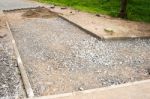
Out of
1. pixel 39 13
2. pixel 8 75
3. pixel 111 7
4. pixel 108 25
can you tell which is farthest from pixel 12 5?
pixel 8 75

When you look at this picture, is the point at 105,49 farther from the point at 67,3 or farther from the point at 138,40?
the point at 67,3

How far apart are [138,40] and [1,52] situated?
502cm

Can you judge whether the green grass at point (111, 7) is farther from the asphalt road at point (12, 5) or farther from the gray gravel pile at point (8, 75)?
the gray gravel pile at point (8, 75)

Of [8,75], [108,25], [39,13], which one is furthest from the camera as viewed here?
[39,13]

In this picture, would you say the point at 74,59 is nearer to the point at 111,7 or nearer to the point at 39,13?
the point at 39,13

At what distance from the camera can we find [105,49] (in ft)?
32.8

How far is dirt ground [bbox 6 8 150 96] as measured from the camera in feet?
24.7

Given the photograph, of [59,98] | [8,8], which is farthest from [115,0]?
[59,98]

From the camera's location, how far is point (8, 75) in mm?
7820

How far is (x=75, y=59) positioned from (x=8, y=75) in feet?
7.25

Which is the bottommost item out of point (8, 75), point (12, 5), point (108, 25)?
point (8, 75)

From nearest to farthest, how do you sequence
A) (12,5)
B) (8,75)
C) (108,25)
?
(8,75) → (108,25) → (12,5)

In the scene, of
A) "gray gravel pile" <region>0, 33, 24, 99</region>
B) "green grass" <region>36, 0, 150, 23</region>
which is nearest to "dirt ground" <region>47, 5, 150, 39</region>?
"green grass" <region>36, 0, 150, 23</region>

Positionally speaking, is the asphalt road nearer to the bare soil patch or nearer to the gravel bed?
the bare soil patch
